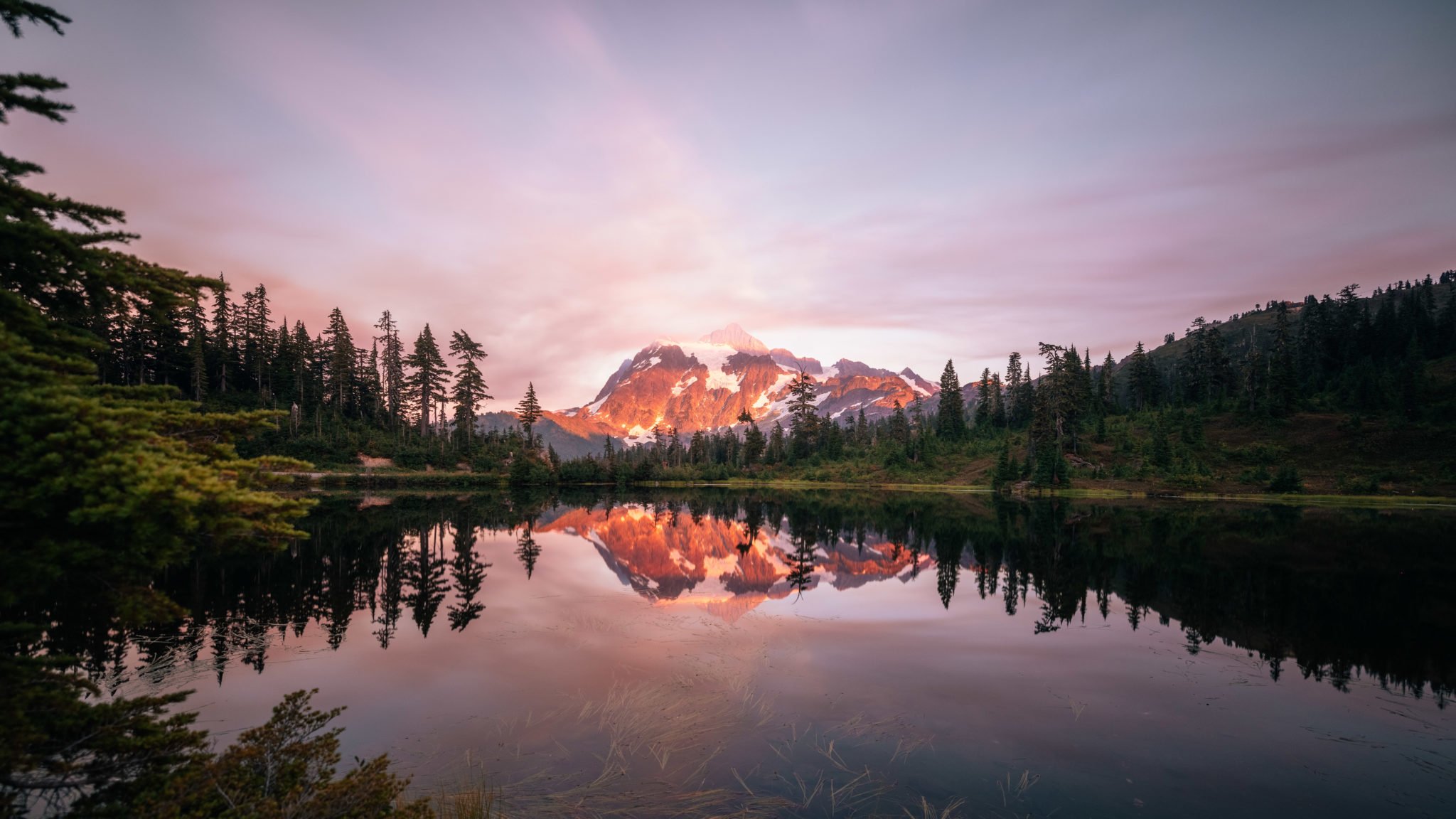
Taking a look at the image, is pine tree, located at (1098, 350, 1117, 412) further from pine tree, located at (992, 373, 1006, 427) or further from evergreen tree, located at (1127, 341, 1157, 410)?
pine tree, located at (992, 373, 1006, 427)

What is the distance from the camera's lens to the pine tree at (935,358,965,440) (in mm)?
136750

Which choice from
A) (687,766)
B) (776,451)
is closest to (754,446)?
(776,451)

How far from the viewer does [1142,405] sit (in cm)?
13262


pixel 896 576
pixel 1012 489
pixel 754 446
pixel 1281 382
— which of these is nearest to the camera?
pixel 896 576

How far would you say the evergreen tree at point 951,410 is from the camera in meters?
137

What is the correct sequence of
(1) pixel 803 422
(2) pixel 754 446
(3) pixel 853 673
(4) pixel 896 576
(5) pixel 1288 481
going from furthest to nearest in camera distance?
(2) pixel 754 446 → (1) pixel 803 422 → (5) pixel 1288 481 → (4) pixel 896 576 → (3) pixel 853 673

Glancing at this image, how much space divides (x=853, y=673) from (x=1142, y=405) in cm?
15006

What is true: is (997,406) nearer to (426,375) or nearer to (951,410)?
(951,410)

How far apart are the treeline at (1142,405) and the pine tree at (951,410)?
1.32 ft

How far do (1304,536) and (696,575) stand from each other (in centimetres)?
4247

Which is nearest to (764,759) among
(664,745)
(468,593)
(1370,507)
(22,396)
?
(664,745)

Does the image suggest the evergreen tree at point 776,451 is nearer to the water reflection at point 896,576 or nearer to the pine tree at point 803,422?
the pine tree at point 803,422

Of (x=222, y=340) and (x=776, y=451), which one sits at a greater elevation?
(x=222, y=340)

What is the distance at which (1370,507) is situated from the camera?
63750mm
